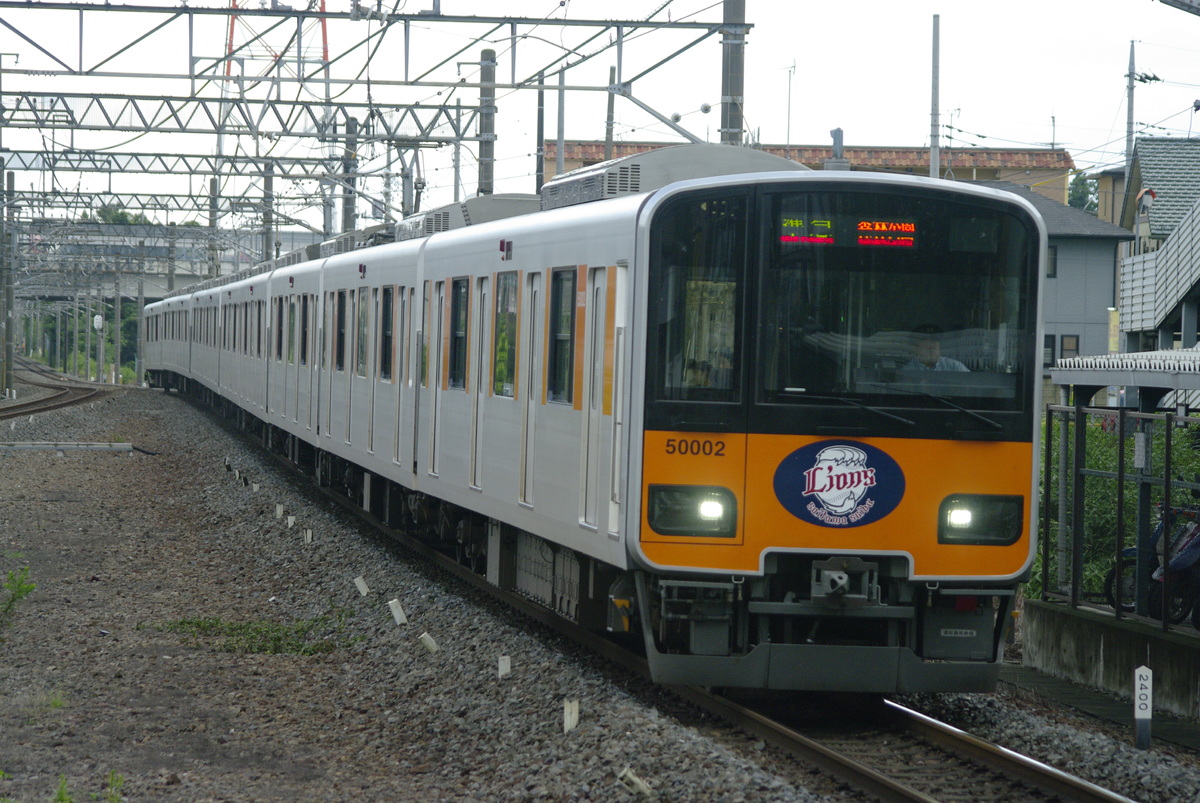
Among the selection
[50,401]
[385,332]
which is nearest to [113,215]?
[50,401]

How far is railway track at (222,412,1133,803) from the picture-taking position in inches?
241

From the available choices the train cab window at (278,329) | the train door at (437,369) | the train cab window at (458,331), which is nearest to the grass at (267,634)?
the train door at (437,369)

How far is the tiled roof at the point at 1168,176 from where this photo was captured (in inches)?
1169

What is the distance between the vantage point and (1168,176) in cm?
3123

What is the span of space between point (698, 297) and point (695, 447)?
73cm

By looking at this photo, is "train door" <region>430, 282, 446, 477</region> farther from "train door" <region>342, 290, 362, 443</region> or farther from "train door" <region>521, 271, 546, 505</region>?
"train door" <region>342, 290, 362, 443</region>

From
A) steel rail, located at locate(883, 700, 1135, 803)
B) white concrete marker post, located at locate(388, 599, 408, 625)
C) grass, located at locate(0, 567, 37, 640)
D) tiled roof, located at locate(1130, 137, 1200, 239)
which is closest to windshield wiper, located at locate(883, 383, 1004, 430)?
steel rail, located at locate(883, 700, 1135, 803)

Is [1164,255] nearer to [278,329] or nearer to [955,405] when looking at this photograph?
[278,329]

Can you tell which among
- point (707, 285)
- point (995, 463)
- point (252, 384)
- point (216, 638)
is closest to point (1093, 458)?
point (995, 463)

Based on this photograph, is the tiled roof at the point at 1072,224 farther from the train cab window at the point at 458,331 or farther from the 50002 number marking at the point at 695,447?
the 50002 number marking at the point at 695,447

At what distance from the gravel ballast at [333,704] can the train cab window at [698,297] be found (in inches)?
62.6

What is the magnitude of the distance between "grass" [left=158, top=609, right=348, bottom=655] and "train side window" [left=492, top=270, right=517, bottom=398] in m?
2.10

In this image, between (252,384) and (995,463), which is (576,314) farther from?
(252,384)

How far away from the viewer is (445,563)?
12852mm
